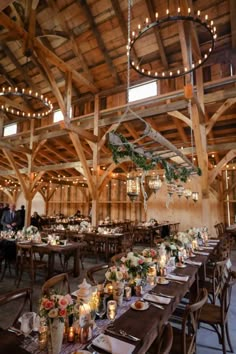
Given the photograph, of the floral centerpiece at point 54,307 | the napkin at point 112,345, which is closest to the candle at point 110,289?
the napkin at point 112,345

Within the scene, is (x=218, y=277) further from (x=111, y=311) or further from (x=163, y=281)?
(x=111, y=311)

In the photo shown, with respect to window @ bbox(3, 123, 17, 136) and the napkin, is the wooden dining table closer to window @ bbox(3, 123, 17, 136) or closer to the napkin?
the napkin

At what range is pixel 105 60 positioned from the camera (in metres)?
Result: 7.66

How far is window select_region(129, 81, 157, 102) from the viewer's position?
771 cm

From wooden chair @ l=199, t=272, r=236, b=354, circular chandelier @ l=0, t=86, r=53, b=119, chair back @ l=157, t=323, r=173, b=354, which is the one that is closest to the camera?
chair back @ l=157, t=323, r=173, b=354

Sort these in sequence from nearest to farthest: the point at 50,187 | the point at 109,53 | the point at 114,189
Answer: the point at 109,53
the point at 114,189
the point at 50,187

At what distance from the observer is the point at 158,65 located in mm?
7820

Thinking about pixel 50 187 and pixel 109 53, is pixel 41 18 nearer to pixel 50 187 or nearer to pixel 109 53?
pixel 109 53

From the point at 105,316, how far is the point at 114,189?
44.7 feet

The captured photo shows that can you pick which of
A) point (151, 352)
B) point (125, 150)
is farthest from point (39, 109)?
point (151, 352)

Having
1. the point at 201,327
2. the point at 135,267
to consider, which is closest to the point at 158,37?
the point at 135,267

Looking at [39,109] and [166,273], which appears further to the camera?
[39,109]

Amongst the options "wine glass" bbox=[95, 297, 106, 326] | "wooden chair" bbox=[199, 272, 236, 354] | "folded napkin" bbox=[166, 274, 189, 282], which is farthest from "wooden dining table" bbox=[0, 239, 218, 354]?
"wooden chair" bbox=[199, 272, 236, 354]

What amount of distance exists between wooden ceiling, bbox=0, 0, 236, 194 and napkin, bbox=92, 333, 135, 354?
359 centimetres
